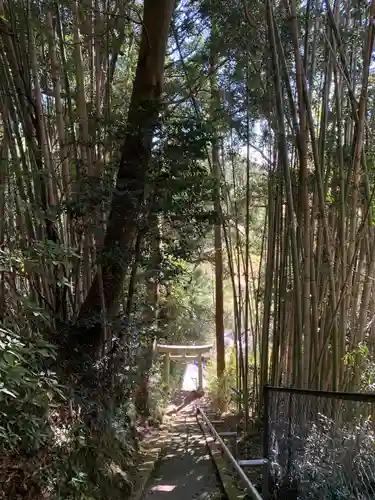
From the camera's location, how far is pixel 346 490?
1.98 meters

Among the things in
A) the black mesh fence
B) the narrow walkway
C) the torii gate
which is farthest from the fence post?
the torii gate

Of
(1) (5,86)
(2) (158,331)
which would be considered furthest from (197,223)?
(1) (5,86)

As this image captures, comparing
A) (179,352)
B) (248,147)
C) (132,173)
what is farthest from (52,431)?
(179,352)

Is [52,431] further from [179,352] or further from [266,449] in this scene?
[179,352]

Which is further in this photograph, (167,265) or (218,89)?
(218,89)

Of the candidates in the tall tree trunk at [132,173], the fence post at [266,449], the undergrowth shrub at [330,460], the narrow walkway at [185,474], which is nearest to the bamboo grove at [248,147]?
the tall tree trunk at [132,173]

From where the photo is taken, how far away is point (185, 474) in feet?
14.2

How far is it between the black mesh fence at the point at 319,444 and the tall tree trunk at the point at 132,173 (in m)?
1.37

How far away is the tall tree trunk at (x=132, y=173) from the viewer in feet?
10.4

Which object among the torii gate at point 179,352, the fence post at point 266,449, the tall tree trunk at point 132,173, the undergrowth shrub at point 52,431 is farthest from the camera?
the torii gate at point 179,352

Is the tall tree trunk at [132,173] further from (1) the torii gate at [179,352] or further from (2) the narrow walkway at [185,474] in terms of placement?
(1) the torii gate at [179,352]

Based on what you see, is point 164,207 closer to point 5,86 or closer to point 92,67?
point 5,86

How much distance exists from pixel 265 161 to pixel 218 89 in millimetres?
917

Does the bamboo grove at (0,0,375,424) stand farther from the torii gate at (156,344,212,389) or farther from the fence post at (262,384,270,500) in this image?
the torii gate at (156,344,212,389)
